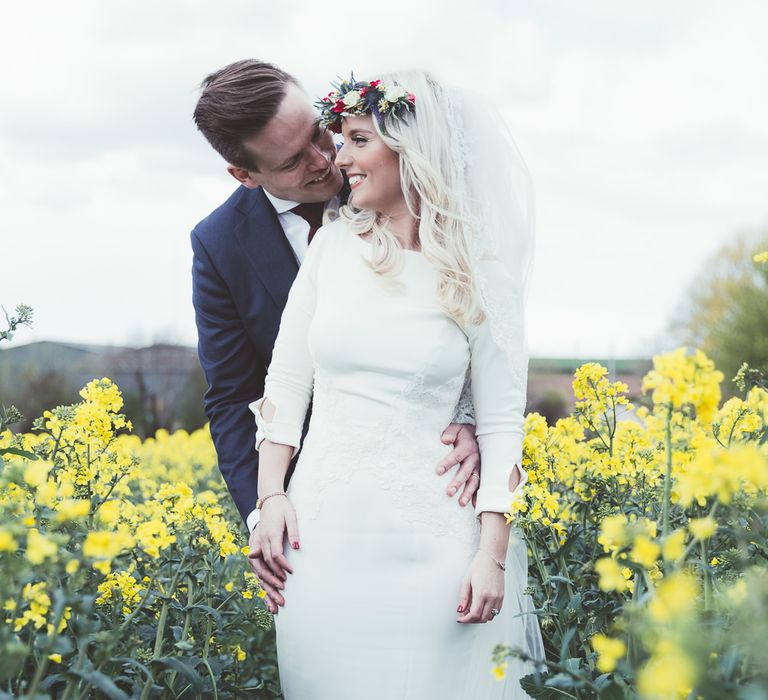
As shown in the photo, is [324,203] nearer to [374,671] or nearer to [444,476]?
[444,476]

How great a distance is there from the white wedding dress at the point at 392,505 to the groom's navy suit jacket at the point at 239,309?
0.59m

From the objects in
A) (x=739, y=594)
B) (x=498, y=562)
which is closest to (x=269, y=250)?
(x=498, y=562)

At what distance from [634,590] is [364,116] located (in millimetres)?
1431

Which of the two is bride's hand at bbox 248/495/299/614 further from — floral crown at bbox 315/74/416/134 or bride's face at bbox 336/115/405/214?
floral crown at bbox 315/74/416/134

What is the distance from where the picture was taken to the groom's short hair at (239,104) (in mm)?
2982

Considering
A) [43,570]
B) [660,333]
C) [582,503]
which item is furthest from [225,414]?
[660,333]

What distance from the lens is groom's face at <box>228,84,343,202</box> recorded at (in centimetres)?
299

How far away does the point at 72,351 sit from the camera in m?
24.0

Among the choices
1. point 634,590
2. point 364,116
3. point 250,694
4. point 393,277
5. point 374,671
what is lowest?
point 250,694

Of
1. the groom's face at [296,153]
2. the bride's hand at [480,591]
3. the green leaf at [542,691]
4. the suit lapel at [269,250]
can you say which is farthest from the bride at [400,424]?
the suit lapel at [269,250]

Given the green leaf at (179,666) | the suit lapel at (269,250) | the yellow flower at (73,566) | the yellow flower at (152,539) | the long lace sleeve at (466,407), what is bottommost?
the green leaf at (179,666)

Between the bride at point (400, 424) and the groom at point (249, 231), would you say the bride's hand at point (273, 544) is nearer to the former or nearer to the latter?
the bride at point (400, 424)

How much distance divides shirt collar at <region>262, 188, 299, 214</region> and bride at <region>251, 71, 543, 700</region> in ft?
1.80

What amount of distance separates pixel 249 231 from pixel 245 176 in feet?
0.65
